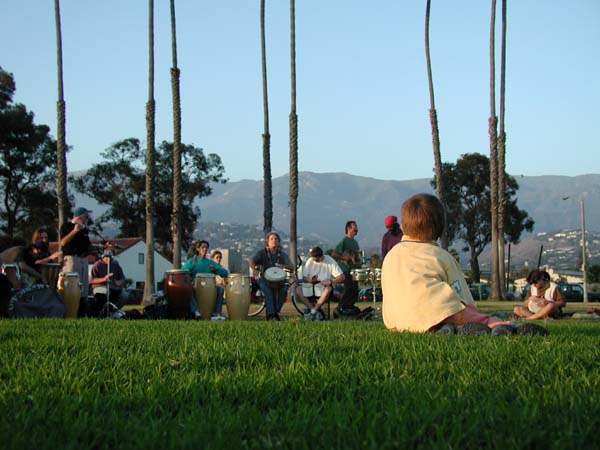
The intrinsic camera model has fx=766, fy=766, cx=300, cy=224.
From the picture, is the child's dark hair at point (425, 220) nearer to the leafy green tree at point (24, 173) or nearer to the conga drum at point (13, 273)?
the conga drum at point (13, 273)

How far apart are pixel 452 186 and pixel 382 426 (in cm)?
7040

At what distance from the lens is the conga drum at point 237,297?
14.2 m

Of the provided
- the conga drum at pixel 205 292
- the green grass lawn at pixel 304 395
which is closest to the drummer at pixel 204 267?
the conga drum at pixel 205 292

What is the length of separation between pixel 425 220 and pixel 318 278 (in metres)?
8.63

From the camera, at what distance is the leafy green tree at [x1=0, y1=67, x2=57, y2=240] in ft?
158

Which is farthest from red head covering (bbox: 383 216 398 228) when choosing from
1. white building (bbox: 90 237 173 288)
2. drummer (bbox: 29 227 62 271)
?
white building (bbox: 90 237 173 288)

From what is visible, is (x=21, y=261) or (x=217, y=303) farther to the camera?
(x=217, y=303)

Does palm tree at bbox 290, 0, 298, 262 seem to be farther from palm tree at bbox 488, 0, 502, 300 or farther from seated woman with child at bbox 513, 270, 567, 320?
seated woman with child at bbox 513, 270, 567, 320

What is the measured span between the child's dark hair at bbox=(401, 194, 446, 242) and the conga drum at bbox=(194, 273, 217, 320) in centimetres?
806

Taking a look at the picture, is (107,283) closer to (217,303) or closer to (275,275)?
(217,303)

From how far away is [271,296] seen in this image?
14.7 m

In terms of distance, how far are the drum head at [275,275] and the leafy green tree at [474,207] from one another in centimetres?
5621

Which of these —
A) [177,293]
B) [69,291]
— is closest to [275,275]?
[177,293]

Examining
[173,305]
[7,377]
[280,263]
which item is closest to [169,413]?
[7,377]
